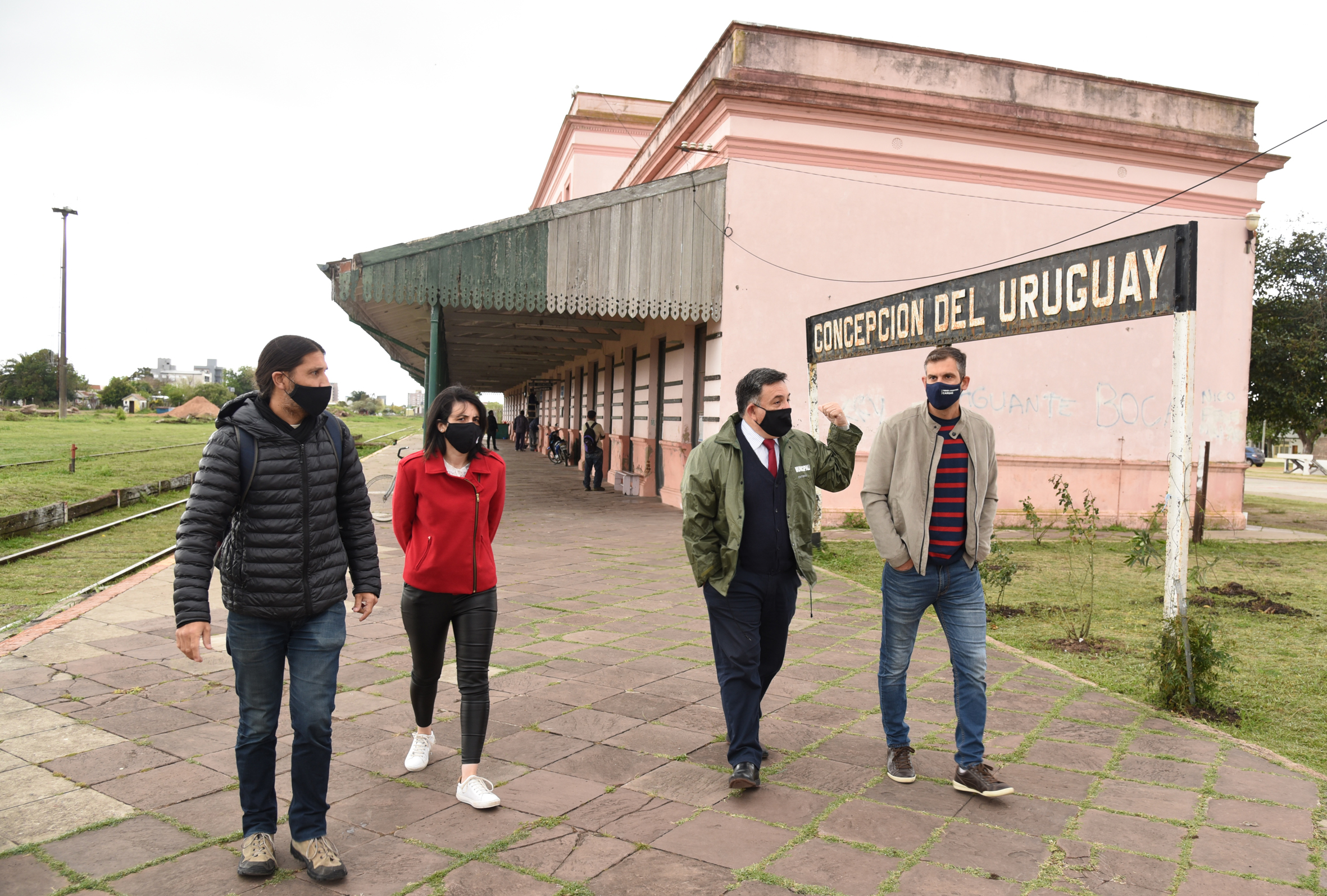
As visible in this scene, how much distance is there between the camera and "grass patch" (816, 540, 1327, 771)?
15.2 ft

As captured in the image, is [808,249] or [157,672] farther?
[808,249]

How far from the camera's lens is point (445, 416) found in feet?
11.3

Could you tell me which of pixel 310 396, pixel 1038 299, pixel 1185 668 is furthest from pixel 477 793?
pixel 1038 299

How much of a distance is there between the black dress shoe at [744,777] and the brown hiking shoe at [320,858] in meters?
1.45

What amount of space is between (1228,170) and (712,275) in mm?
7623

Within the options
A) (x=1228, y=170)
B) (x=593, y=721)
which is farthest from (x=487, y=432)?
(x=1228, y=170)

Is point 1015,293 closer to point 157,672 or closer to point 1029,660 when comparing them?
point 1029,660

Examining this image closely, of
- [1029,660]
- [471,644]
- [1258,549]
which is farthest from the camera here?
[1258,549]

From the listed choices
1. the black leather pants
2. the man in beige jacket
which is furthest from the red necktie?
the black leather pants

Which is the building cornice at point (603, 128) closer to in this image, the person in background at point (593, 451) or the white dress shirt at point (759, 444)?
the person in background at point (593, 451)

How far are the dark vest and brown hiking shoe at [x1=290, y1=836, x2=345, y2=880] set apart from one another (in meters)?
1.77

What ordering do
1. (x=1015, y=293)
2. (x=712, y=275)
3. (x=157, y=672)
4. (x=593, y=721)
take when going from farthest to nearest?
(x=712, y=275) → (x=1015, y=293) → (x=157, y=672) → (x=593, y=721)

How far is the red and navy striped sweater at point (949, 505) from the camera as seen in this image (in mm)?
3533

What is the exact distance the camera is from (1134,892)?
276cm
